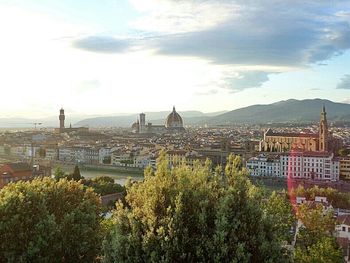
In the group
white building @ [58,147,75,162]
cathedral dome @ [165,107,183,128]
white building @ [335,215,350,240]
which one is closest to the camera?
white building @ [335,215,350,240]

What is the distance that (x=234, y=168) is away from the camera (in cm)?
421

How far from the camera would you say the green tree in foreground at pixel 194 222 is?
387 cm

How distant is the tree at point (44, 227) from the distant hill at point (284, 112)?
12749 centimetres

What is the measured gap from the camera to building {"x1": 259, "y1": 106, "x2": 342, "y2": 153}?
29.2 meters

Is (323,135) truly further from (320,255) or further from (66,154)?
(320,255)

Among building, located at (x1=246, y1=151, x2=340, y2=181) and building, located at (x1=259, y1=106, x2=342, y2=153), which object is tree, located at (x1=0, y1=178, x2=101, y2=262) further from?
building, located at (x1=259, y1=106, x2=342, y2=153)

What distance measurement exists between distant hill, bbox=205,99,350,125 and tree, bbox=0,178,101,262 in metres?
127

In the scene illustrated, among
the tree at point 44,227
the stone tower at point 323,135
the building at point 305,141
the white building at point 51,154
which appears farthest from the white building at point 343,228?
the white building at point 51,154

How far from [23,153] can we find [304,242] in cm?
3532

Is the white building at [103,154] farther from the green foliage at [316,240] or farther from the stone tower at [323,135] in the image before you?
the green foliage at [316,240]

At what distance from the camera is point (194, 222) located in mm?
4035

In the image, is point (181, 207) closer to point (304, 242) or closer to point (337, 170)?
point (304, 242)

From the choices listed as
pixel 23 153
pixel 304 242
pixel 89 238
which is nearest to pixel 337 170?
pixel 304 242

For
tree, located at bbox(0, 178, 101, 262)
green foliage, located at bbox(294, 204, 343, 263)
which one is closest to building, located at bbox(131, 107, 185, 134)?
green foliage, located at bbox(294, 204, 343, 263)
